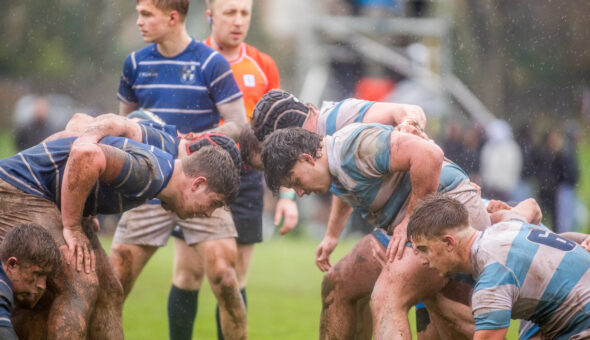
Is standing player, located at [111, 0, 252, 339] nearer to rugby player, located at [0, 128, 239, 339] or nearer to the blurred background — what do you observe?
rugby player, located at [0, 128, 239, 339]

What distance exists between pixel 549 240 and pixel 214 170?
157 cm

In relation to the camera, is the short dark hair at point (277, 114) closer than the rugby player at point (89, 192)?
No

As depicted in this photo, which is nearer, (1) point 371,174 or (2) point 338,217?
(1) point 371,174

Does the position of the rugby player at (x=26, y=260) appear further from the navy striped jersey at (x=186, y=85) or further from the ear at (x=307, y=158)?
the navy striped jersey at (x=186, y=85)

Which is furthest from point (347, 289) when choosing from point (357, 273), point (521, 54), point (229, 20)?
point (521, 54)

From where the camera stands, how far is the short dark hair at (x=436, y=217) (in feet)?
11.7

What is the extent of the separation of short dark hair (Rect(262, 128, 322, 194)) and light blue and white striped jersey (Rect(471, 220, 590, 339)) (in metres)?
0.90

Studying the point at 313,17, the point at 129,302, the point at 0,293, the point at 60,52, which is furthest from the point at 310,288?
the point at 60,52

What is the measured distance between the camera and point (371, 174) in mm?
3891

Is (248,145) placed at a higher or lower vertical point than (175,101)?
lower

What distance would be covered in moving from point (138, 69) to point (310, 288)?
14.5 feet

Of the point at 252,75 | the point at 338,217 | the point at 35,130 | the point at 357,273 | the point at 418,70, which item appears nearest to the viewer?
the point at 357,273

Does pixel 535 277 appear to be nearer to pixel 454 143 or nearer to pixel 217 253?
pixel 217 253

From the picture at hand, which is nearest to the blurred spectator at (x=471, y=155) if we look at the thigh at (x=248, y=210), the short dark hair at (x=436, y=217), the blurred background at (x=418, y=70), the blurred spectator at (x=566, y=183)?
the blurred background at (x=418, y=70)
